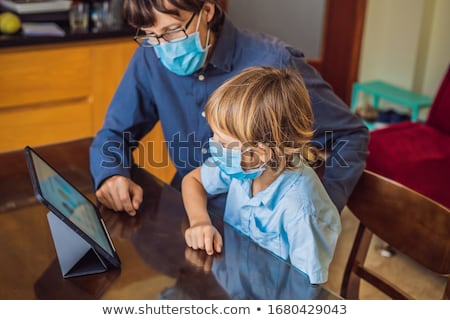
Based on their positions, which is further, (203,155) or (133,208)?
(203,155)

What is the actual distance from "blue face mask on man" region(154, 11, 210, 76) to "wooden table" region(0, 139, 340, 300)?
0.34m

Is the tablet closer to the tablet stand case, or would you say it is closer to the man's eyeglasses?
the tablet stand case

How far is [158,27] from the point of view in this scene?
62.4 inches

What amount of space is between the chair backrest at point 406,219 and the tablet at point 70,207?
64cm

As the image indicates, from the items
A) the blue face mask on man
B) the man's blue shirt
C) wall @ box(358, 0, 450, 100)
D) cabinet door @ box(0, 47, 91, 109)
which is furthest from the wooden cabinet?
wall @ box(358, 0, 450, 100)

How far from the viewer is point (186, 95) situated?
174cm

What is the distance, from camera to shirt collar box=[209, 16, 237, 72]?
1.65 meters

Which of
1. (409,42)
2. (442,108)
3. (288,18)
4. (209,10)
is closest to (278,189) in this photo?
(209,10)

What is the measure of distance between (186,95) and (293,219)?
55cm

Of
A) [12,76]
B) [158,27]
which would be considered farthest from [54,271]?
[12,76]

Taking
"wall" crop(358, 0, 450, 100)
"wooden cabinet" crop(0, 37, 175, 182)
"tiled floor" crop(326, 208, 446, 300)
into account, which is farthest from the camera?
"wall" crop(358, 0, 450, 100)

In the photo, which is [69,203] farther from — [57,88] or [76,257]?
[57,88]

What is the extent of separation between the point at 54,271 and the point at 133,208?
0.90 feet
